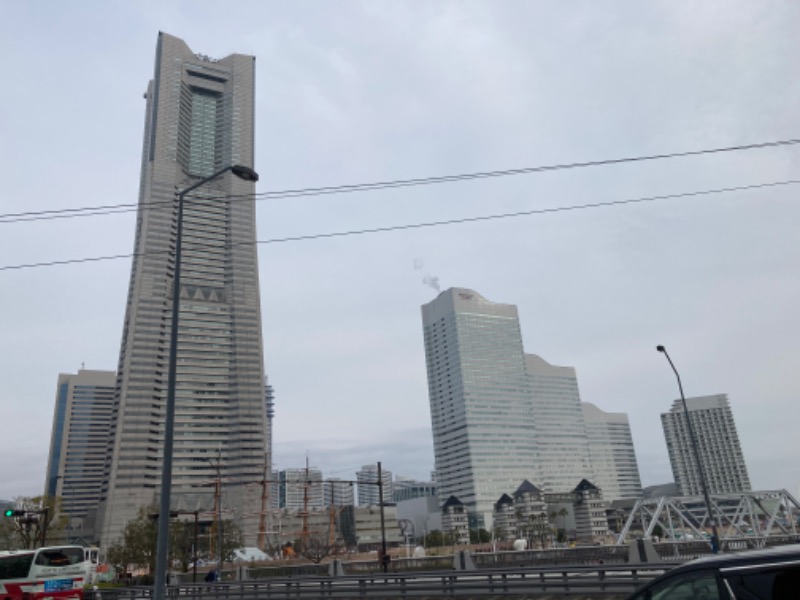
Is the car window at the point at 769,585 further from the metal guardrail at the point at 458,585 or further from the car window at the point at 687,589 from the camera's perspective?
the metal guardrail at the point at 458,585

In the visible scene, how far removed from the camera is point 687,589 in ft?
20.3

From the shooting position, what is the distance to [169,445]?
542 inches

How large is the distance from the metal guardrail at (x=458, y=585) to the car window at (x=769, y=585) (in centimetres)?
1345

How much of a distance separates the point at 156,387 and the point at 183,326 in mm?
21787

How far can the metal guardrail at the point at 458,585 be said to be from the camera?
1925cm

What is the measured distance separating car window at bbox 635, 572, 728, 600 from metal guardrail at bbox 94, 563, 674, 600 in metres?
12.8

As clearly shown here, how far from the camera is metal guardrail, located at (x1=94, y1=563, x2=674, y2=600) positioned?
19250 millimetres

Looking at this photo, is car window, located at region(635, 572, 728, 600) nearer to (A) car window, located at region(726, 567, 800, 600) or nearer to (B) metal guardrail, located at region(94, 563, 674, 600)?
(A) car window, located at region(726, 567, 800, 600)

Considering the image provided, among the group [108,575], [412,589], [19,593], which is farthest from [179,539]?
[412,589]

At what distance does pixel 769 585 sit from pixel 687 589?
860 millimetres

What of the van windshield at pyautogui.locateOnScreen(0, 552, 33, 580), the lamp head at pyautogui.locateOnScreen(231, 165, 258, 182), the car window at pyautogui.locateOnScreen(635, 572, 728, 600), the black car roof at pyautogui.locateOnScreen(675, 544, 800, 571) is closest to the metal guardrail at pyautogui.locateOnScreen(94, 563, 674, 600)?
the van windshield at pyautogui.locateOnScreen(0, 552, 33, 580)

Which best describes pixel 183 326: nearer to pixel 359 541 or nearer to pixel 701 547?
pixel 359 541

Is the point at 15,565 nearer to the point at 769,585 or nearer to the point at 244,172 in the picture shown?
the point at 244,172

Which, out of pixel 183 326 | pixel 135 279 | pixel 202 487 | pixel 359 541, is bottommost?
pixel 359 541
